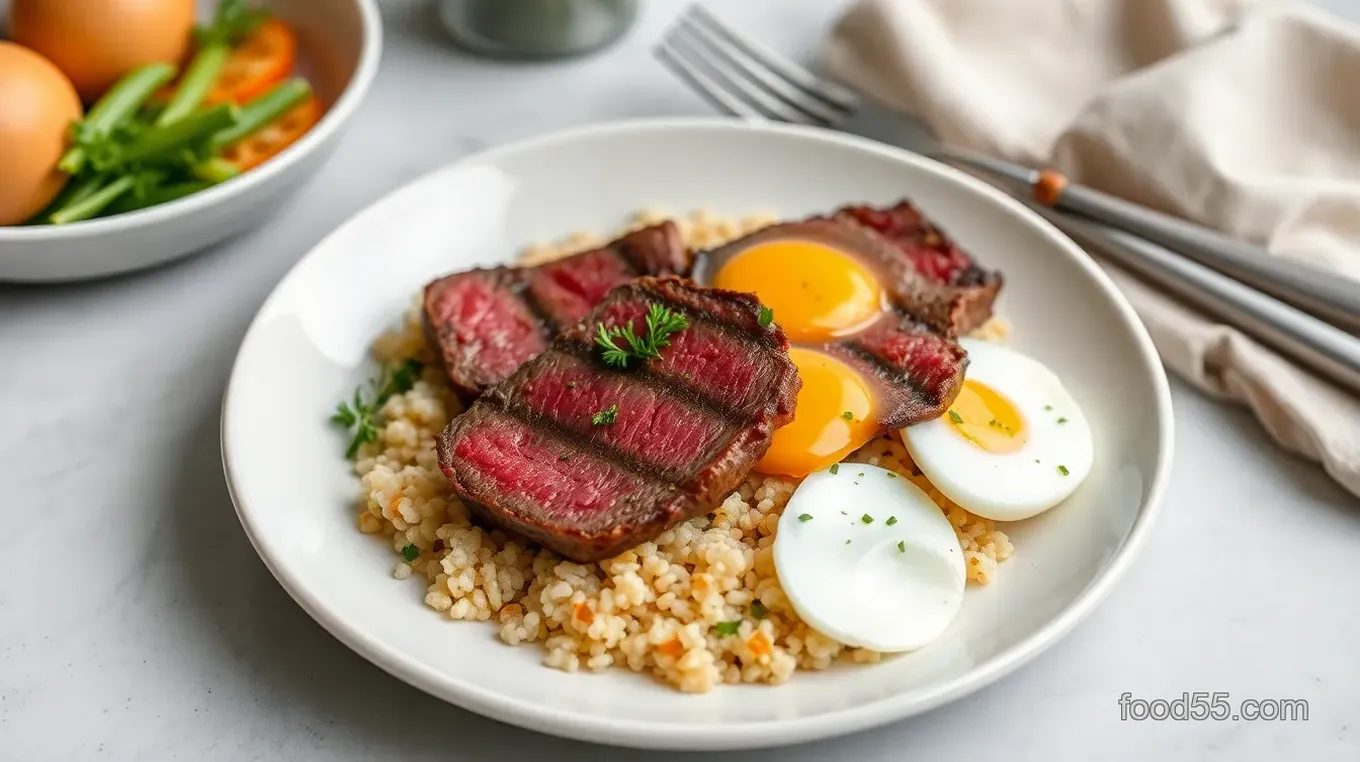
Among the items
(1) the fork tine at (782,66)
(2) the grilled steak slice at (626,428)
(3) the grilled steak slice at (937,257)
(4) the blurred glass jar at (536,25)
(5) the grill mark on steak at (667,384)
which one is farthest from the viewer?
(4) the blurred glass jar at (536,25)

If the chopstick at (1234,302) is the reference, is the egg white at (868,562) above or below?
below

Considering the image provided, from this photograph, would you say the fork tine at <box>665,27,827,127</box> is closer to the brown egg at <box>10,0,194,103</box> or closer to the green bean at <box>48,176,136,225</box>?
the brown egg at <box>10,0,194,103</box>

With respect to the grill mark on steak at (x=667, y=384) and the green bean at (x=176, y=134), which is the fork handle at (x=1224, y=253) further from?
the green bean at (x=176, y=134)

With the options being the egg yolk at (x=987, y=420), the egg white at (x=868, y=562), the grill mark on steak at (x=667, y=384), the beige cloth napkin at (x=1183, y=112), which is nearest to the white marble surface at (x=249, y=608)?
the beige cloth napkin at (x=1183, y=112)

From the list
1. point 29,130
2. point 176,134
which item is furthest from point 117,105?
point 29,130

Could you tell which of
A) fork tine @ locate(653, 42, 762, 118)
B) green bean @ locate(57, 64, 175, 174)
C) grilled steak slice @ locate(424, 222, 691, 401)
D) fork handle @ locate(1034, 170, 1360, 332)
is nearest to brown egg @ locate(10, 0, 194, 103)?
green bean @ locate(57, 64, 175, 174)

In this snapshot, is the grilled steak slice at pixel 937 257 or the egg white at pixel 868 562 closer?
the egg white at pixel 868 562
